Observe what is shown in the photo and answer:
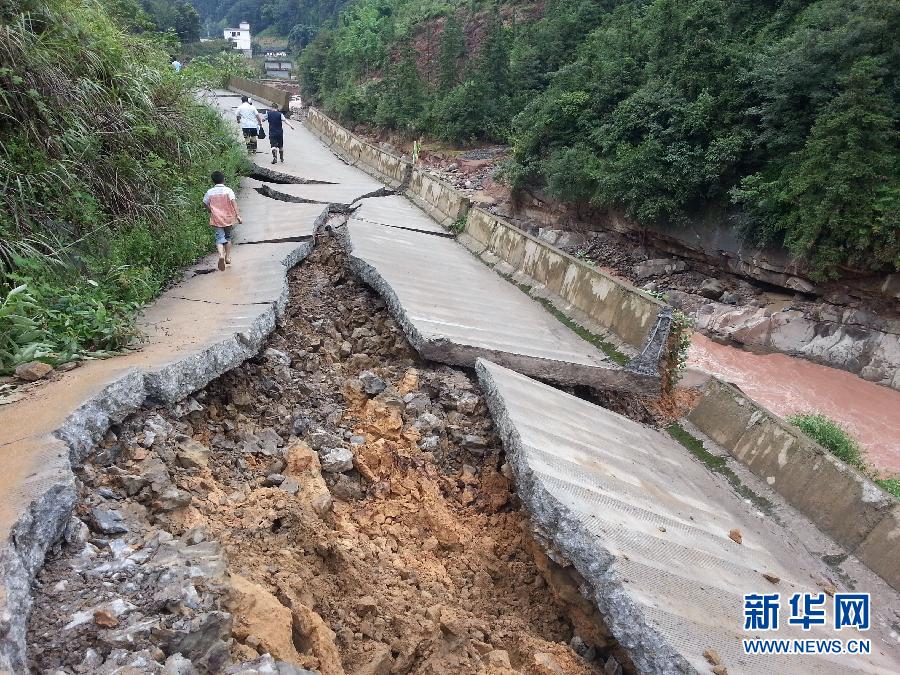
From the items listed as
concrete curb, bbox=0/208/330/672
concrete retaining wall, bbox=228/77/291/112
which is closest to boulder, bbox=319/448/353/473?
concrete curb, bbox=0/208/330/672

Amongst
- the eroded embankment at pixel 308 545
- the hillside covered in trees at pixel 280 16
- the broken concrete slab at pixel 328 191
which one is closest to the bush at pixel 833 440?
the eroded embankment at pixel 308 545

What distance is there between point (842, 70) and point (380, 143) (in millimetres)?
21747

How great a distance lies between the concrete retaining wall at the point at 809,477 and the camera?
3.70 metres

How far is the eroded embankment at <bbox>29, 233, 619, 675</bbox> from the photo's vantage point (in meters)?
2.10

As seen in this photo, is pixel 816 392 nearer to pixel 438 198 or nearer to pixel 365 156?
pixel 438 198

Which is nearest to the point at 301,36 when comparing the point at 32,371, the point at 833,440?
the point at 833,440

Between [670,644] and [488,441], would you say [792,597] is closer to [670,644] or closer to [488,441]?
[670,644]

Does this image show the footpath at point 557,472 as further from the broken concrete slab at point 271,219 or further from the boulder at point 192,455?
the broken concrete slab at point 271,219

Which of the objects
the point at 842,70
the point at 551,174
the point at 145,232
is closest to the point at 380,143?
the point at 551,174

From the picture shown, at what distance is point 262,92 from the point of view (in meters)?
26.8

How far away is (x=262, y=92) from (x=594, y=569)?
28.5 meters

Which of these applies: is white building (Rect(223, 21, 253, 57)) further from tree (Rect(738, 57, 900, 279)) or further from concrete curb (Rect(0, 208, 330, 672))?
concrete curb (Rect(0, 208, 330, 672))

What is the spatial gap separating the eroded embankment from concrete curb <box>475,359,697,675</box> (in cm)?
25

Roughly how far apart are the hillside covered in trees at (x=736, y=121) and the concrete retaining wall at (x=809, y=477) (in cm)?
888
